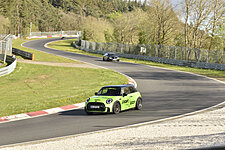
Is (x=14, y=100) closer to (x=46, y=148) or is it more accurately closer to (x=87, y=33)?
(x=46, y=148)

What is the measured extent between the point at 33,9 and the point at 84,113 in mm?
163987

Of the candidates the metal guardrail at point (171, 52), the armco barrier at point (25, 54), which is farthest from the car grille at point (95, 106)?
the armco barrier at point (25, 54)

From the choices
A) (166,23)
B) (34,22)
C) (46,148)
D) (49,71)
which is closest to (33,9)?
(34,22)

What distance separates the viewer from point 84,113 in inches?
656

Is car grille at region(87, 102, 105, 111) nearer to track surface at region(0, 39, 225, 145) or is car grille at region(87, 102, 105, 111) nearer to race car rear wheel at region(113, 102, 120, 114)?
track surface at region(0, 39, 225, 145)

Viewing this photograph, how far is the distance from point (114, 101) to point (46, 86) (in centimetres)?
1454

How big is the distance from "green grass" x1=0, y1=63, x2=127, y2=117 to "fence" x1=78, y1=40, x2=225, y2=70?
1542 centimetres

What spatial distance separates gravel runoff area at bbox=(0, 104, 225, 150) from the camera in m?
9.44

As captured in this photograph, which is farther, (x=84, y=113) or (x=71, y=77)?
(x=71, y=77)

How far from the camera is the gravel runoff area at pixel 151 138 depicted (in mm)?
9438

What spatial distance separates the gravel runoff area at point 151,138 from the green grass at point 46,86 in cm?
750

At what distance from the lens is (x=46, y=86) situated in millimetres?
29156

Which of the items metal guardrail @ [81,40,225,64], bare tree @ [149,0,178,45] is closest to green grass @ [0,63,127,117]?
metal guardrail @ [81,40,225,64]

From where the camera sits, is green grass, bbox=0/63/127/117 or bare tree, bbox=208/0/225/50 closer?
green grass, bbox=0/63/127/117
